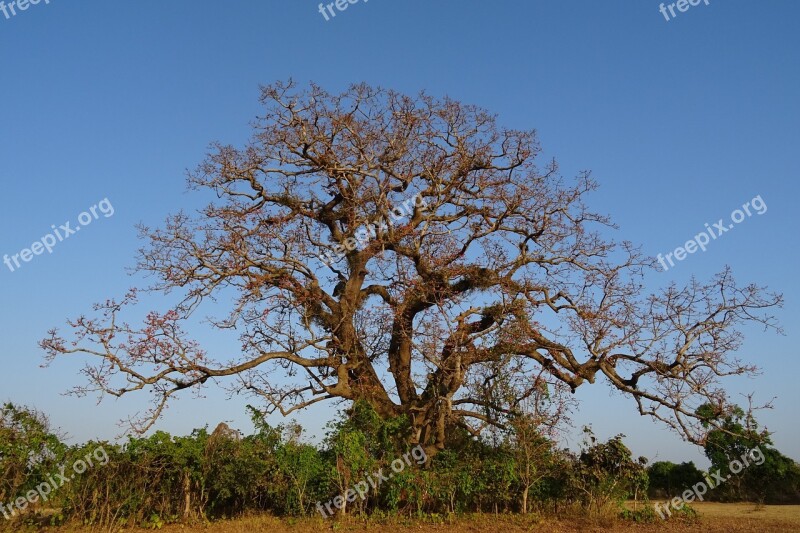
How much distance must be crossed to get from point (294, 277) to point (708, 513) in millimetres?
10965

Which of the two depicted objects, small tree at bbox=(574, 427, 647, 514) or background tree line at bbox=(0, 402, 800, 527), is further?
small tree at bbox=(574, 427, 647, 514)

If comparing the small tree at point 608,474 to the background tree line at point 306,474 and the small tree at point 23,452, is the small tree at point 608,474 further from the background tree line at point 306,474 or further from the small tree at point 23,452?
the small tree at point 23,452

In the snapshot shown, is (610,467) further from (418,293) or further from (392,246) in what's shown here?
(392,246)

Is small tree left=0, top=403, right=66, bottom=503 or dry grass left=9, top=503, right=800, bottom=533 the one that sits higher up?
small tree left=0, top=403, right=66, bottom=503

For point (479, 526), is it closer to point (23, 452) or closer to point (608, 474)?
point (608, 474)

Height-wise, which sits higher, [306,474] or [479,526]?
[306,474]

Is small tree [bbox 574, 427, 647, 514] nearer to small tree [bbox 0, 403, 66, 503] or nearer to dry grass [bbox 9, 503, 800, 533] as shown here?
dry grass [bbox 9, 503, 800, 533]

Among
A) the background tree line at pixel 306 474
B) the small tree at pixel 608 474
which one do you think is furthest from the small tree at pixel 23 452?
the small tree at pixel 608 474

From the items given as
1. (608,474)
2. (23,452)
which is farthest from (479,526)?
(23,452)

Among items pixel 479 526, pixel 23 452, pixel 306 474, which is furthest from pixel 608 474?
pixel 23 452

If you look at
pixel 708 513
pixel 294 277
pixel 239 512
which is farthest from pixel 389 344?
pixel 708 513

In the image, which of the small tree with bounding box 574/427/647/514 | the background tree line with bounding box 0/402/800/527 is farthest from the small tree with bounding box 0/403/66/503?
the small tree with bounding box 574/427/647/514

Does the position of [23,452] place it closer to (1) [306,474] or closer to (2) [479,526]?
(1) [306,474]

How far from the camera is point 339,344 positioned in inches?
575
